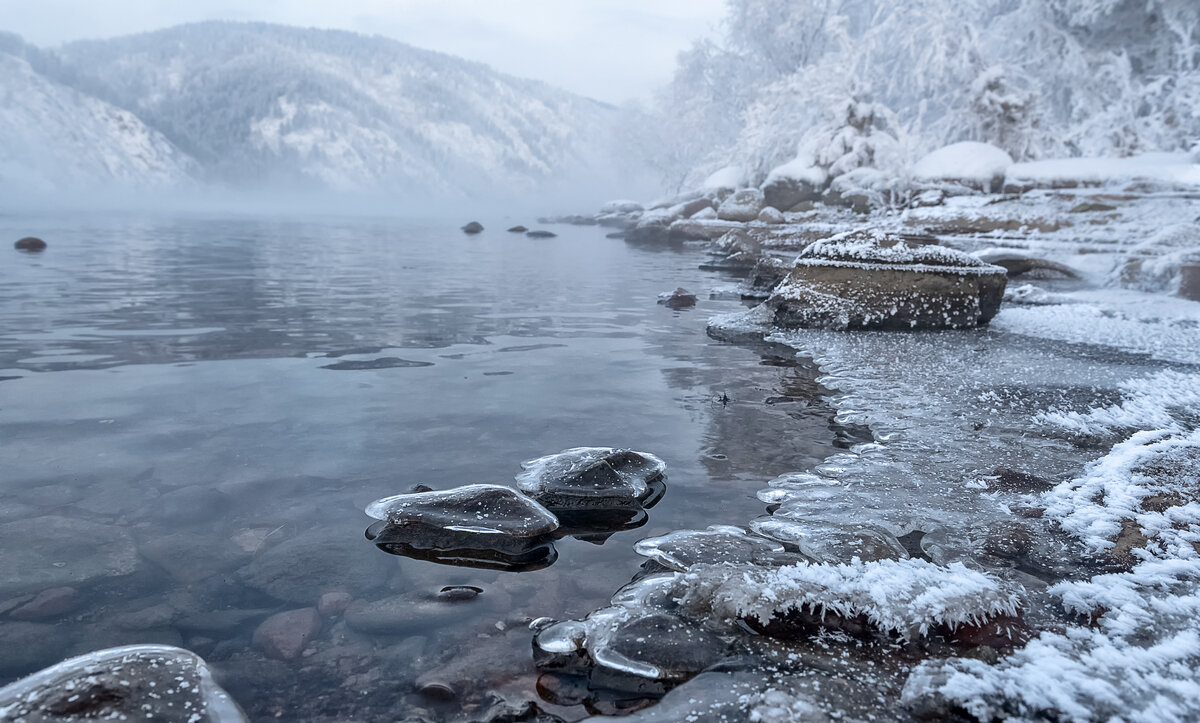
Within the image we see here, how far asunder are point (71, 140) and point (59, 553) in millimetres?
90077

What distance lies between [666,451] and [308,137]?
9996 cm

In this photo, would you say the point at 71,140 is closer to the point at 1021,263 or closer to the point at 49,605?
the point at 1021,263

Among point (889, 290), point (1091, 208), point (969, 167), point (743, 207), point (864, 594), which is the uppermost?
point (969, 167)

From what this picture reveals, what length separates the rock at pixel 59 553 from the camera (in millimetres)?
1952

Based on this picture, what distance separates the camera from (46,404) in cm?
360

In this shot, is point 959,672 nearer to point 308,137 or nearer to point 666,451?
point 666,451

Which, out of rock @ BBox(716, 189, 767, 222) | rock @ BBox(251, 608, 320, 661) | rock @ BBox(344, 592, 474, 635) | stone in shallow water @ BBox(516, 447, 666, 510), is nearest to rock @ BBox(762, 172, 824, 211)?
rock @ BBox(716, 189, 767, 222)

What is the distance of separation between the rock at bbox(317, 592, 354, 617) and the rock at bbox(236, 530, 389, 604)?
24 millimetres

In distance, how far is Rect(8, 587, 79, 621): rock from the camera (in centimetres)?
178

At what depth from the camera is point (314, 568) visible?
2074 mm

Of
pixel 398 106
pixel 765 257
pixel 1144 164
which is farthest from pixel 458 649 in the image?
pixel 398 106

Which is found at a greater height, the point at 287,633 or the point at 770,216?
the point at 770,216

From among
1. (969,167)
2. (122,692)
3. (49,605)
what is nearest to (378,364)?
(49,605)

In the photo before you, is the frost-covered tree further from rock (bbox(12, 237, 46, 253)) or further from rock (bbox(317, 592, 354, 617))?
rock (bbox(317, 592, 354, 617))
